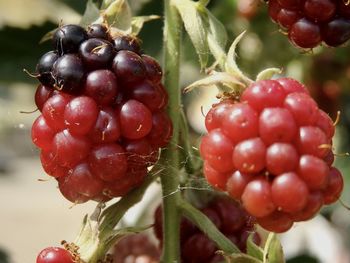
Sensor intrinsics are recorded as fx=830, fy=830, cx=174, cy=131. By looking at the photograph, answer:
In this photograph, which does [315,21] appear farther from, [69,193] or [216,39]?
[69,193]

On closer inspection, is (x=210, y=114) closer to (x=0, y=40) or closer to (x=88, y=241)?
(x=88, y=241)

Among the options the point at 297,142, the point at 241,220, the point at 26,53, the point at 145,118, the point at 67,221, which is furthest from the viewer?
the point at 67,221

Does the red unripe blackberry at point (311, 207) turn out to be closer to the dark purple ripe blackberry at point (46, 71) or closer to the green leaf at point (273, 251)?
the green leaf at point (273, 251)

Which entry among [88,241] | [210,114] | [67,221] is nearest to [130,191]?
[88,241]

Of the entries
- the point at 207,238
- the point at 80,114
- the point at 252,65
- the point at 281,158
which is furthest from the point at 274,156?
the point at 252,65

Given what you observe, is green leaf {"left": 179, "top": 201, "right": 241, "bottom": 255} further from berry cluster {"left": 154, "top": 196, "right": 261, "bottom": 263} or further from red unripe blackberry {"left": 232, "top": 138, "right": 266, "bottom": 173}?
red unripe blackberry {"left": 232, "top": 138, "right": 266, "bottom": 173}

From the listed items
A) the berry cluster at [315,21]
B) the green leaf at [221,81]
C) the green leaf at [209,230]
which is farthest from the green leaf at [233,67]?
the green leaf at [209,230]
